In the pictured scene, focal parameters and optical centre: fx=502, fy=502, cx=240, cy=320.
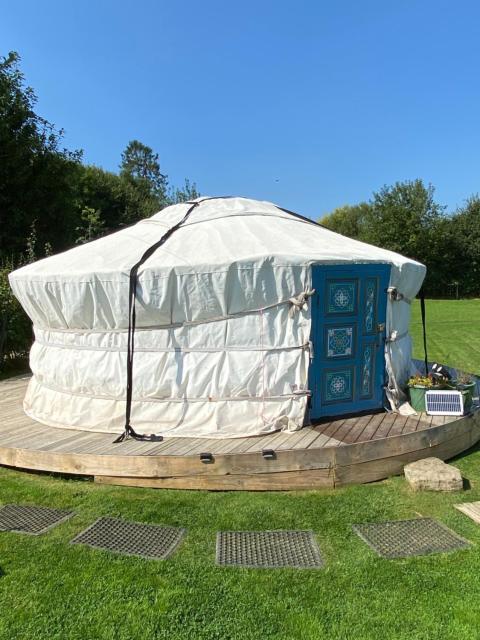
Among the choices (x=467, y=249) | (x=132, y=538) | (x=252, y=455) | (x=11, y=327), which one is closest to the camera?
(x=132, y=538)

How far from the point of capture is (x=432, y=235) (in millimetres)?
28484

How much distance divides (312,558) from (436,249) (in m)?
28.0

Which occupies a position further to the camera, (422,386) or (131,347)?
(422,386)

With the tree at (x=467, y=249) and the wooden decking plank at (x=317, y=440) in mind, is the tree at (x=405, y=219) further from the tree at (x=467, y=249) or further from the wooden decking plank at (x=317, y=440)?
the wooden decking plank at (x=317, y=440)

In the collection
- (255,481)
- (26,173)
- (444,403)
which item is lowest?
(255,481)

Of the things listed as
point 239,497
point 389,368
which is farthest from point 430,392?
point 239,497

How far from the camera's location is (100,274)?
445cm

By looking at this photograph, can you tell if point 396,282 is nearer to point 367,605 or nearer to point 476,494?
point 476,494

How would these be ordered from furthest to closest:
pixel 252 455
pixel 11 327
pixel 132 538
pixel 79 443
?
pixel 11 327 < pixel 79 443 < pixel 252 455 < pixel 132 538

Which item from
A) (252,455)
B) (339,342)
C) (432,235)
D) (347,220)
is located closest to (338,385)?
(339,342)

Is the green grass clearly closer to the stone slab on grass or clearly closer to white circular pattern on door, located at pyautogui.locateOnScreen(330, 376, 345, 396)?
white circular pattern on door, located at pyautogui.locateOnScreen(330, 376, 345, 396)

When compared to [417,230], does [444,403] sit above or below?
below

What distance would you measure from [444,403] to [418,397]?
0.80ft

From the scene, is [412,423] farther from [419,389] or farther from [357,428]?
[357,428]
